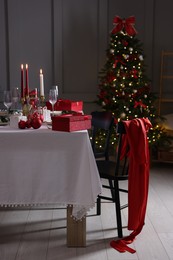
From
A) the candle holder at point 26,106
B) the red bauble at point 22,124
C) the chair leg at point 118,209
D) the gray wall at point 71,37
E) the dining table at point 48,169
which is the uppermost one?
the gray wall at point 71,37

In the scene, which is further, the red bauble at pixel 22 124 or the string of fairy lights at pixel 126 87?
the string of fairy lights at pixel 126 87

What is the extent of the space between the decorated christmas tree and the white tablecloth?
246cm

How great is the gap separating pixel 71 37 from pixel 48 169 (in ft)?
11.4

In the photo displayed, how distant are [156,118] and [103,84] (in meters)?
0.83

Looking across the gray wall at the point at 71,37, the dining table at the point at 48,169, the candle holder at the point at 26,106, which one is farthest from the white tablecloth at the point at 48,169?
the gray wall at the point at 71,37

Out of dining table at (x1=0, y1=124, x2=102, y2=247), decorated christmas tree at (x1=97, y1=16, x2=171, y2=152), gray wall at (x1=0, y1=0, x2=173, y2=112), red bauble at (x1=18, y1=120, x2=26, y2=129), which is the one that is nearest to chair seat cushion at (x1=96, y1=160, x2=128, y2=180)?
dining table at (x1=0, y1=124, x2=102, y2=247)

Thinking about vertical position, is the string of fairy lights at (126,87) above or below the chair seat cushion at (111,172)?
above

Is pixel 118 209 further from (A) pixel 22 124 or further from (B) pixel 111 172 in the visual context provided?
(A) pixel 22 124

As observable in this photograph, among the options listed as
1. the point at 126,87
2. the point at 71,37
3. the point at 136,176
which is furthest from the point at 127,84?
the point at 136,176

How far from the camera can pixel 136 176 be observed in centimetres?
278

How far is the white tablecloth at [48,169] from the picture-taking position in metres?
2.44

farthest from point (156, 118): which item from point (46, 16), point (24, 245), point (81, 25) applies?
point (24, 245)

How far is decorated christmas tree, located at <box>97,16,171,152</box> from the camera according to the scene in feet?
16.0

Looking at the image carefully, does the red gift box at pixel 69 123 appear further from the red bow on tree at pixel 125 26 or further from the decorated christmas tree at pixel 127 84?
the red bow on tree at pixel 125 26
